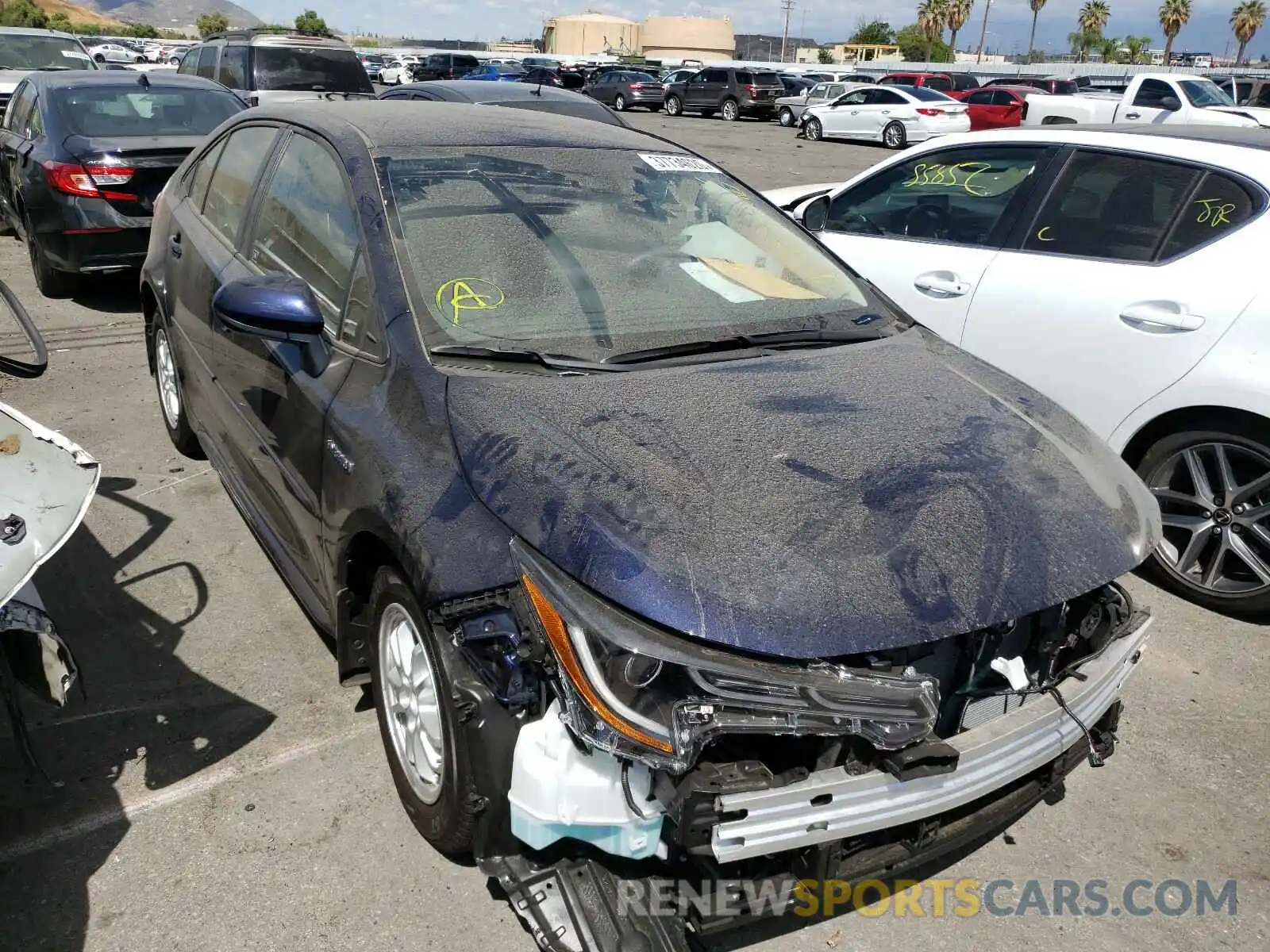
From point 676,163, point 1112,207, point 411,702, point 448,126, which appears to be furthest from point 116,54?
point 411,702

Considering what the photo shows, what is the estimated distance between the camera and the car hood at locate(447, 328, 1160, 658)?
1977mm

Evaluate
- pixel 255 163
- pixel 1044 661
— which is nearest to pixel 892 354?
pixel 1044 661

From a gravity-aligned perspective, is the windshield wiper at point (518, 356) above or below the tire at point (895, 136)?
above

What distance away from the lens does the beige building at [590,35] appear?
8619cm

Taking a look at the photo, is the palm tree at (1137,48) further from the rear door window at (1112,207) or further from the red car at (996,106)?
the rear door window at (1112,207)

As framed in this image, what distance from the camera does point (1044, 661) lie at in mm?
2359

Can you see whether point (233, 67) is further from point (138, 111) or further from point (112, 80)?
point (138, 111)

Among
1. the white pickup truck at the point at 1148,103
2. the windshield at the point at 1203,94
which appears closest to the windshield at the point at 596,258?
the white pickup truck at the point at 1148,103

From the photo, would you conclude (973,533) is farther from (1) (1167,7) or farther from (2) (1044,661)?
(1) (1167,7)

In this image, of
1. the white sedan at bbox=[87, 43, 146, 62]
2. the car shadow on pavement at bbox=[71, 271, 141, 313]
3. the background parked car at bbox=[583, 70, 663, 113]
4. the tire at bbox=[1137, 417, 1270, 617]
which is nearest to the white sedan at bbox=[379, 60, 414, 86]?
the background parked car at bbox=[583, 70, 663, 113]

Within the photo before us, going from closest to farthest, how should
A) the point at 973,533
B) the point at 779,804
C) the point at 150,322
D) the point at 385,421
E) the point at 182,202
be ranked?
1. the point at 779,804
2. the point at 973,533
3. the point at 385,421
4. the point at 182,202
5. the point at 150,322

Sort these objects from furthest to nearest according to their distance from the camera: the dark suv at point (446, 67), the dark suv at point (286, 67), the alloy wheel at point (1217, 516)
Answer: the dark suv at point (446, 67), the dark suv at point (286, 67), the alloy wheel at point (1217, 516)

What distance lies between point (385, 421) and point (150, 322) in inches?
121

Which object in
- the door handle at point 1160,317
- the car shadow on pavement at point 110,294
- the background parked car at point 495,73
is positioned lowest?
the car shadow on pavement at point 110,294
